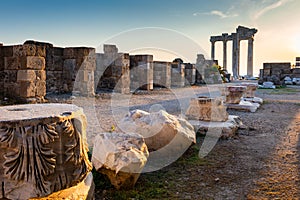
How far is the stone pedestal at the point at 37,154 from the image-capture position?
6.60ft

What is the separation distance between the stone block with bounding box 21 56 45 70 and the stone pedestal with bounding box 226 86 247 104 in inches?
230

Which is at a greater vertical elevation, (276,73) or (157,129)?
(276,73)

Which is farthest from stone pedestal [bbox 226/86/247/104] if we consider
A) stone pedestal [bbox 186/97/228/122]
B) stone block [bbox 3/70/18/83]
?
stone block [bbox 3/70/18/83]

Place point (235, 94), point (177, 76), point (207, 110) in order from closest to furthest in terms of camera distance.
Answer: point (207, 110) < point (235, 94) < point (177, 76)

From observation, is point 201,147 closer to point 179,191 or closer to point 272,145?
point 272,145

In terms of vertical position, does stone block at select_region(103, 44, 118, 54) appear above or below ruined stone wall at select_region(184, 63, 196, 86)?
above

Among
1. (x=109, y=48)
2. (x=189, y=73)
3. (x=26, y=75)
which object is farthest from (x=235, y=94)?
(x=189, y=73)

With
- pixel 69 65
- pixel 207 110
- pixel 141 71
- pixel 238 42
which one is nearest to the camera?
pixel 207 110

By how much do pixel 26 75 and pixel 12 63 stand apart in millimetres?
646

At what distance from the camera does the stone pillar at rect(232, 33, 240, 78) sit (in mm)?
35594

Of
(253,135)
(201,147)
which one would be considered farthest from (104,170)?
(253,135)

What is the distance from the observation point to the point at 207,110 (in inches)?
233

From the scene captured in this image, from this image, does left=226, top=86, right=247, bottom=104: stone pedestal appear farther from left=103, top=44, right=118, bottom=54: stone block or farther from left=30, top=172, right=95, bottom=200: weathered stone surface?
left=30, top=172, right=95, bottom=200: weathered stone surface

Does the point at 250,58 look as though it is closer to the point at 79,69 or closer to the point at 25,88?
the point at 79,69
